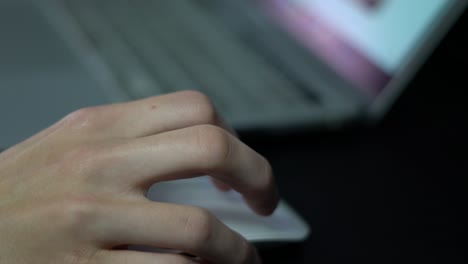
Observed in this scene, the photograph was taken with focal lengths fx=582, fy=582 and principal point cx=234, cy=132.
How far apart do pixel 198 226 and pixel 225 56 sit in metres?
0.41

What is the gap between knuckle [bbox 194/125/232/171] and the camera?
35 centimetres

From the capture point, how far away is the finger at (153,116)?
39 centimetres

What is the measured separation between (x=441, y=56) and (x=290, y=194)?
0.43 metres

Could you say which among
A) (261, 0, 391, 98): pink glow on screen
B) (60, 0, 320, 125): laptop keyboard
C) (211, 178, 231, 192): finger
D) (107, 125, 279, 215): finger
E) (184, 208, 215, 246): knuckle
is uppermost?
(261, 0, 391, 98): pink glow on screen

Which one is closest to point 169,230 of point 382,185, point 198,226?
point 198,226

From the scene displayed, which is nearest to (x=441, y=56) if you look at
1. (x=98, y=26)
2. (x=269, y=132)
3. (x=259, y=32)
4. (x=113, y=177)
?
(x=259, y=32)

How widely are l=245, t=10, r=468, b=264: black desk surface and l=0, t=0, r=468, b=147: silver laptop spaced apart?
0.03 m

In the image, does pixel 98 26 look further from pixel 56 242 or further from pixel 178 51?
pixel 56 242

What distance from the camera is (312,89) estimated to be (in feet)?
2.22

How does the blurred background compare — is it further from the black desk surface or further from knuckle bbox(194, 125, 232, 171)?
knuckle bbox(194, 125, 232, 171)

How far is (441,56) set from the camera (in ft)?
2.80

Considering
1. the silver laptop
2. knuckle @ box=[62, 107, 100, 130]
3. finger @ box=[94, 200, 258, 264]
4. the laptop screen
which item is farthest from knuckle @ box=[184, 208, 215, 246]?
the laptop screen

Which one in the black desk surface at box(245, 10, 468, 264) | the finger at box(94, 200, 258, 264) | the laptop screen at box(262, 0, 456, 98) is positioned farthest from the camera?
the laptop screen at box(262, 0, 456, 98)

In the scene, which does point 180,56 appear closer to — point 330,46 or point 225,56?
point 225,56
